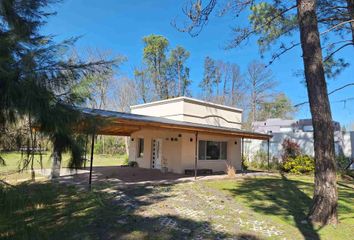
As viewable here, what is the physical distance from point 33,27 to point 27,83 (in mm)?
1076


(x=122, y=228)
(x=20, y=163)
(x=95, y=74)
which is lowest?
(x=122, y=228)

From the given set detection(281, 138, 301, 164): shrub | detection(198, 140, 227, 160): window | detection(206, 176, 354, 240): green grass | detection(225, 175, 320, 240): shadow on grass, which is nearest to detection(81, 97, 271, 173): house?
detection(198, 140, 227, 160): window

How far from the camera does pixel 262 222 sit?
6984 mm

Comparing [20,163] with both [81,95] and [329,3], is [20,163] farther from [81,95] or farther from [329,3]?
[329,3]

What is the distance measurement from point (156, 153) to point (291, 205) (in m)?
10.4

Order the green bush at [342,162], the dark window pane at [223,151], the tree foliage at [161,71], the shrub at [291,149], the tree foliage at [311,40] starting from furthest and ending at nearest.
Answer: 1. the tree foliage at [161,71]
2. the shrub at [291,149]
3. the dark window pane at [223,151]
4. the green bush at [342,162]
5. the tree foliage at [311,40]

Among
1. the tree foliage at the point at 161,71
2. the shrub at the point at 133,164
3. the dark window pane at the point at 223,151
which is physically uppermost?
the tree foliage at the point at 161,71

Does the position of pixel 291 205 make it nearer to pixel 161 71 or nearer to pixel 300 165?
pixel 300 165

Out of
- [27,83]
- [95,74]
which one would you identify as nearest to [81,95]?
[95,74]

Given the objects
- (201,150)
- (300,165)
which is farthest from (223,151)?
(300,165)

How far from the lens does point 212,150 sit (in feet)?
60.5

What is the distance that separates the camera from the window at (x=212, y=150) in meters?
17.7

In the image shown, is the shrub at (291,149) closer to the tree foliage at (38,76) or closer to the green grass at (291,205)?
the green grass at (291,205)

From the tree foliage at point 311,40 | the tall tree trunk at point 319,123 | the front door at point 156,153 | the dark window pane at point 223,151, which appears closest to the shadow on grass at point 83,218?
the tall tree trunk at point 319,123
